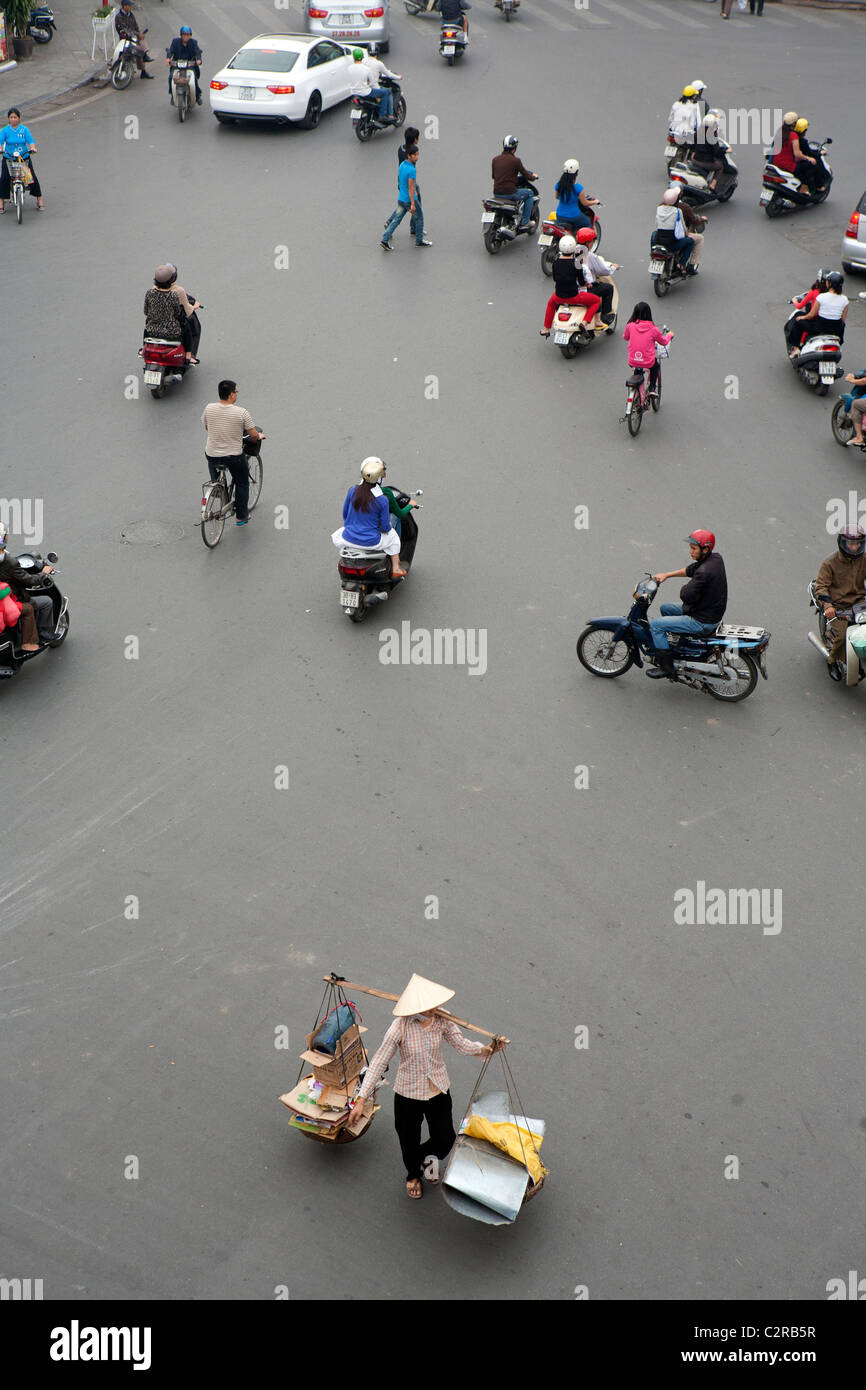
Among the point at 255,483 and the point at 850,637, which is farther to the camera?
the point at 255,483

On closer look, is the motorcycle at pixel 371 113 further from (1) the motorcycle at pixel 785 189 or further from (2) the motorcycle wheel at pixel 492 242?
(1) the motorcycle at pixel 785 189

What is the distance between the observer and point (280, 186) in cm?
2125

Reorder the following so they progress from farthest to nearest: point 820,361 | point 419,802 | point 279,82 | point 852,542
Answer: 1. point 279,82
2. point 820,361
3. point 852,542
4. point 419,802

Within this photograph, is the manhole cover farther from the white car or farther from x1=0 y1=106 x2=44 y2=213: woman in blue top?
the white car

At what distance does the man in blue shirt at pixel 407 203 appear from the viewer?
18.3 meters

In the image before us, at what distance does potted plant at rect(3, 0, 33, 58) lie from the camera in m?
26.5

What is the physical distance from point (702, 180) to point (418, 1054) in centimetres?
1742

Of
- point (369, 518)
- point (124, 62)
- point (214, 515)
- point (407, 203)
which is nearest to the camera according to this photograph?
point (369, 518)

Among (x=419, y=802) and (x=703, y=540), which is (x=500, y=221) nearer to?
(x=703, y=540)

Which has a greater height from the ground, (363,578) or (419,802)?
(363,578)

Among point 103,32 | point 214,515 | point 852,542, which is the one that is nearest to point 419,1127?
point 852,542

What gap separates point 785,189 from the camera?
1983 cm

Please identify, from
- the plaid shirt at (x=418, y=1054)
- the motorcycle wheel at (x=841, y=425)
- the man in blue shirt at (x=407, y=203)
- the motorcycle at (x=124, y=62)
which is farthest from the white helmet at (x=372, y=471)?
the motorcycle at (x=124, y=62)

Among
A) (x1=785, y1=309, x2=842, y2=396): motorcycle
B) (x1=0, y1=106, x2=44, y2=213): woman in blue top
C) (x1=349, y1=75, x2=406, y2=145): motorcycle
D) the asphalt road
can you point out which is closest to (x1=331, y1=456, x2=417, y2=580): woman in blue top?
the asphalt road
